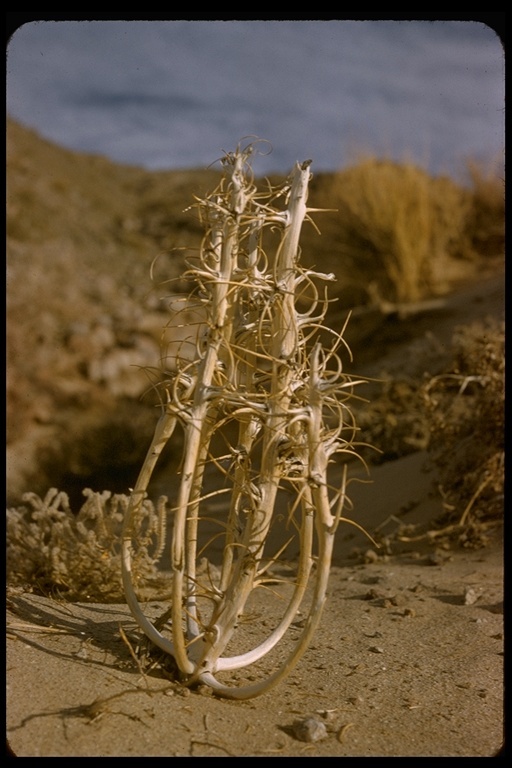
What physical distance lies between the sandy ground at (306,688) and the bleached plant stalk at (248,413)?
16cm

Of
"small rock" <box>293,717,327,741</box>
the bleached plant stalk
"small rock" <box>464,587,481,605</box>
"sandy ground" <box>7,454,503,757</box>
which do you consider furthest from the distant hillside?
"small rock" <box>293,717,327,741</box>

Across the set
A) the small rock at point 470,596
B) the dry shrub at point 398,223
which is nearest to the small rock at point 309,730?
the small rock at point 470,596

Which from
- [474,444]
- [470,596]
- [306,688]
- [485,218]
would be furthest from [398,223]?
[306,688]

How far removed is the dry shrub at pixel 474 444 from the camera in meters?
4.34

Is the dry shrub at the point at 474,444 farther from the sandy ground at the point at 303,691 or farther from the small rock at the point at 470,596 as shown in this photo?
the sandy ground at the point at 303,691

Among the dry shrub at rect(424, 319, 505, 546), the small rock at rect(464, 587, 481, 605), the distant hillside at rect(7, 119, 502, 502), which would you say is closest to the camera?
the small rock at rect(464, 587, 481, 605)

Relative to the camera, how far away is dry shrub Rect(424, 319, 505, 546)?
434 cm

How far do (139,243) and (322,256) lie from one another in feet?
34.4

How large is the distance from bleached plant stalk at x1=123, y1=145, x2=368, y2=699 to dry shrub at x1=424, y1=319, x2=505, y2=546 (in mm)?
2222

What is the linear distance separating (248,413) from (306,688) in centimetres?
91

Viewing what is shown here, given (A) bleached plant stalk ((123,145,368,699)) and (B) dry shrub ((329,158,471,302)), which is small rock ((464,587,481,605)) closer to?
(A) bleached plant stalk ((123,145,368,699))

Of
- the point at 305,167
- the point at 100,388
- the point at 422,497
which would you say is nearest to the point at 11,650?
the point at 305,167

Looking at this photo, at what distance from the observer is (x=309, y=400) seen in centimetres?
202

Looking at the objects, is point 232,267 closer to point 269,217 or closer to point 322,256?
point 269,217
